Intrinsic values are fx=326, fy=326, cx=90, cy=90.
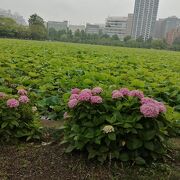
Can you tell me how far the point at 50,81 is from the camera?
243 inches

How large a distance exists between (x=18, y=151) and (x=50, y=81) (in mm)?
3031

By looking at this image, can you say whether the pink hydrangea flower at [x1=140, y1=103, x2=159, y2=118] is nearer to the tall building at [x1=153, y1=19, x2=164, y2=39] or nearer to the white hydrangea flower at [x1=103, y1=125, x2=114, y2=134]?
the white hydrangea flower at [x1=103, y1=125, x2=114, y2=134]

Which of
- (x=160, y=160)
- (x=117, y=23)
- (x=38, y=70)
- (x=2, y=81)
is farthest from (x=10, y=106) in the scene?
(x=117, y=23)

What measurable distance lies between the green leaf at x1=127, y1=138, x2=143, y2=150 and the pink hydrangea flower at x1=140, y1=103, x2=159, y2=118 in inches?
10.5

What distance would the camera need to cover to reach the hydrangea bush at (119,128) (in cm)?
282

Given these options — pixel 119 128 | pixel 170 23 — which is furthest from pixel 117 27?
pixel 119 128

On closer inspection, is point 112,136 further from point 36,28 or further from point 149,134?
point 36,28

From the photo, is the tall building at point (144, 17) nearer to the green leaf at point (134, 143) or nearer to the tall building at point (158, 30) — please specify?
the tall building at point (158, 30)

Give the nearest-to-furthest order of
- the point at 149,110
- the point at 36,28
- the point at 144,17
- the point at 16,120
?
the point at 149,110 → the point at 16,120 → the point at 36,28 → the point at 144,17

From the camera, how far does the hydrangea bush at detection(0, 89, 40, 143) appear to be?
3273mm

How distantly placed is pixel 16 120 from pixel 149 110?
1413mm

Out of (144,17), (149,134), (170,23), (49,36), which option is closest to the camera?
(149,134)

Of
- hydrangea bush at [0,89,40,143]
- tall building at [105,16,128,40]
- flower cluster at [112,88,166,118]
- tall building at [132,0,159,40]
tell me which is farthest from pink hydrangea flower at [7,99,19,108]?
tall building at [132,0,159,40]

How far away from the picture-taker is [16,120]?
3350 mm
